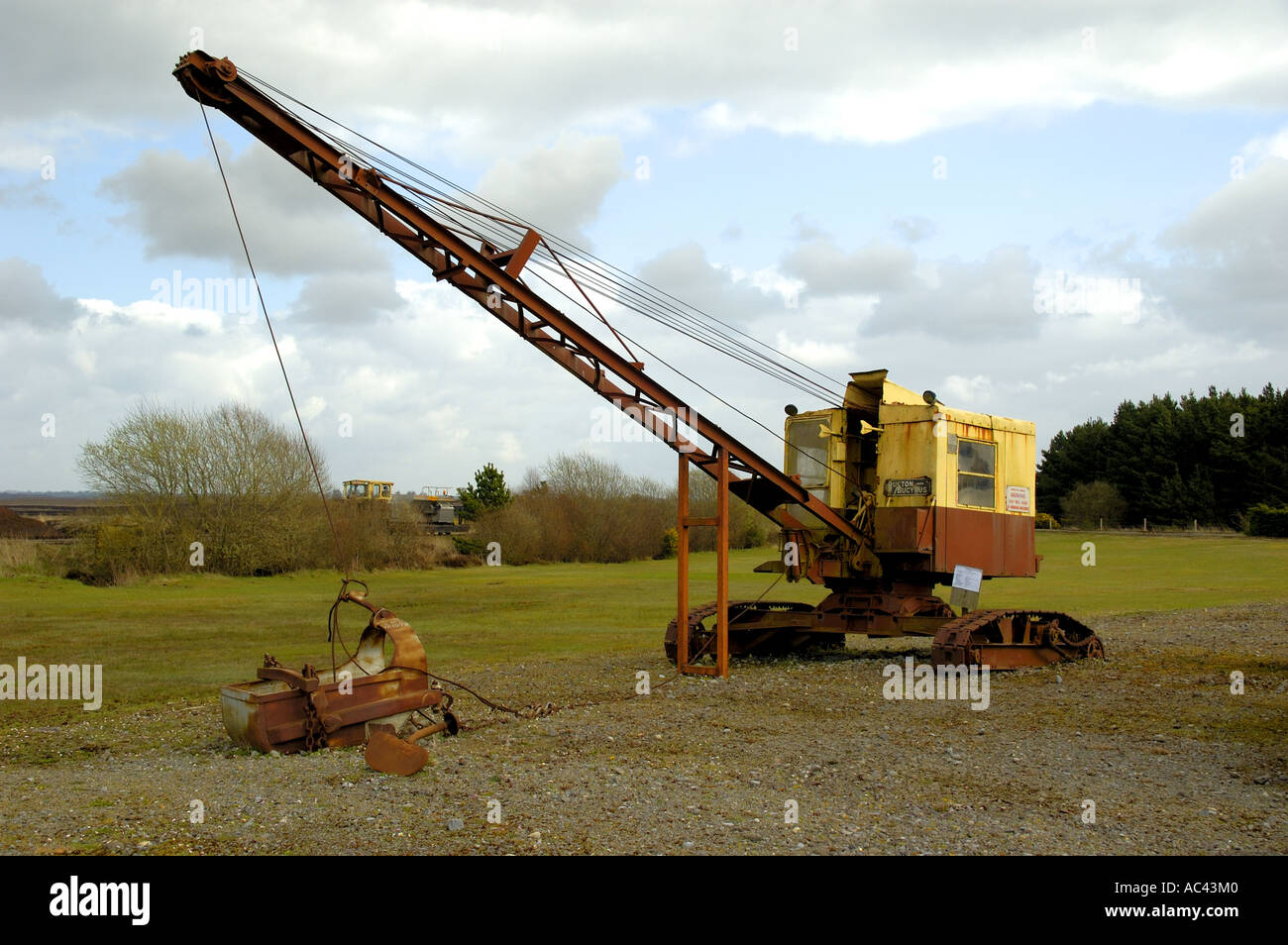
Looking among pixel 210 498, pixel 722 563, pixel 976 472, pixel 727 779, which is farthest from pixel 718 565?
pixel 210 498

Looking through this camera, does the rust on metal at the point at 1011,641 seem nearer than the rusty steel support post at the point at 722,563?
Yes

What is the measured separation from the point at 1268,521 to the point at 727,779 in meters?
64.7

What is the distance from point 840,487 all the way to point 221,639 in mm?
14035

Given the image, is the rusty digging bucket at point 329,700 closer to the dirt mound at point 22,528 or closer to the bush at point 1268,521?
the dirt mound at point 22,528

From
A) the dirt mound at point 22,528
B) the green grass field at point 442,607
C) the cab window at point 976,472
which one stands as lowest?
the green grass field at point 442,607

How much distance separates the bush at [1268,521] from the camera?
→ 61562 millimetres

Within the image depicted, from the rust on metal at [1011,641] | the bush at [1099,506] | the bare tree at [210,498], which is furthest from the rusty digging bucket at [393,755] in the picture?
the bush at [1099,506]

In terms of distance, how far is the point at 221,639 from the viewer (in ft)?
73.2

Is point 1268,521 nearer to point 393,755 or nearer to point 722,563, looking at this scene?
point 722,563

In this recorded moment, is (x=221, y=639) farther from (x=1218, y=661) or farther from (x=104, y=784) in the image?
(x=1218, y=661)

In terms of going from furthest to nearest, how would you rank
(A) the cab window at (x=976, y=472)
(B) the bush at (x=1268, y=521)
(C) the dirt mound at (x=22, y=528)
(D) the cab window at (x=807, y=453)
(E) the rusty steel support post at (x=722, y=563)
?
(B) the bush at (x=1268, y=521)
(C) the dirt mound at (x=22, y=528)
(D) the cab window at (x=807, y=453)
(A) the cab window at (x=976, y=472)
(E) the rusty steel support post at (x=722, y=563)

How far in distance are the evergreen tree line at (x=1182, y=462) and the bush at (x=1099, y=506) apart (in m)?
0.16

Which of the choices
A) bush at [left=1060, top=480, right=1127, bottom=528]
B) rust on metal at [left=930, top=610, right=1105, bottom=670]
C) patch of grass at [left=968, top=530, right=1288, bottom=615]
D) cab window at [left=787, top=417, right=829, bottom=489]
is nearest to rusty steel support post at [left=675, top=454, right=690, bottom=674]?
cab window at [left=787, top=417, right=829, bottom=489]
